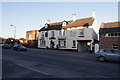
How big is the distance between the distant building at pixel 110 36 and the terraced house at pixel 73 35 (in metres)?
2.71

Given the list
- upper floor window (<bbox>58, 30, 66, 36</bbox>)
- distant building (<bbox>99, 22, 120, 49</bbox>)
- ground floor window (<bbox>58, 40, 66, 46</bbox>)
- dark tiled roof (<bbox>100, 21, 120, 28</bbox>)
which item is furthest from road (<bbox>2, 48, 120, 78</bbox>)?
upper floor window (<bbox>58, 30, 66, 36</bbox>)

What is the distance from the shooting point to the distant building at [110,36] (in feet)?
71.3

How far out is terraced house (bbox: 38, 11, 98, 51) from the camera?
86.0ft

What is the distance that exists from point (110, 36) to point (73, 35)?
9.38 metres

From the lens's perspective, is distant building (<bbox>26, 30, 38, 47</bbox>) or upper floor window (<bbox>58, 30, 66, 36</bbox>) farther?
distant building (<bbox>26, 30, 38, 47</bbox>)

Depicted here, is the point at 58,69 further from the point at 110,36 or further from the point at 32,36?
the point at 32,36

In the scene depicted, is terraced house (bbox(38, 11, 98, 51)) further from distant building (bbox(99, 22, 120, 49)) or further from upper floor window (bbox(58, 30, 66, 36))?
distant building (bbox(99, 22, 120, 49))

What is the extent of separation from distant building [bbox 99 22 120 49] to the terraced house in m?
2.71

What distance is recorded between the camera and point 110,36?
22406 millimetres

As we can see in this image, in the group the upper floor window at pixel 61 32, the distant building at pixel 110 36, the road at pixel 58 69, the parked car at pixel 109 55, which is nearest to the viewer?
the road at pixel 58 69

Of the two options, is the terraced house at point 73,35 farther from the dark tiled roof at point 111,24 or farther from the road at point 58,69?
the road at point 58,69

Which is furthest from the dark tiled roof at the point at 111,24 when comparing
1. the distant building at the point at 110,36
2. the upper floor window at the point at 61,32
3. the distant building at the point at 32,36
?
the distant building at the point at 32,36

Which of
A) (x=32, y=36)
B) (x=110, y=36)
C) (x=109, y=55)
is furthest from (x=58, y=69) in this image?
(x=32, y=36)

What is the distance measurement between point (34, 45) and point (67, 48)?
15.9m
